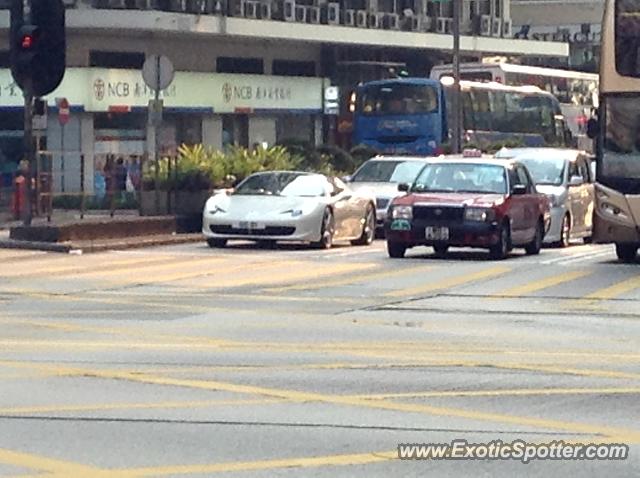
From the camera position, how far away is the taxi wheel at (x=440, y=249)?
26.6 metres

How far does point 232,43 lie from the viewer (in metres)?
61.9

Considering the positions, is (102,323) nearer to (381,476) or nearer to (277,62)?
(381,476)

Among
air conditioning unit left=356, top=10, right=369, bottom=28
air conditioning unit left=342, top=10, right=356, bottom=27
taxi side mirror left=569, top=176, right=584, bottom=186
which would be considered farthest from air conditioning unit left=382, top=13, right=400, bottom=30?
taxi side mirror left=569, top=176, right=584, bottom=186

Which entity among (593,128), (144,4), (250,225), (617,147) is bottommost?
(250,225)

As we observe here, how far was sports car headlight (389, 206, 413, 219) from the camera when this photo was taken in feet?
86.3

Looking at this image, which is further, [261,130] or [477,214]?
[261,130]

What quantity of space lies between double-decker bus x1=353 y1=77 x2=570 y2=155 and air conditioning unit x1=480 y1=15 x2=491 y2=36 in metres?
18.6

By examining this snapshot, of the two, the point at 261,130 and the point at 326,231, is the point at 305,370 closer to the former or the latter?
the point at 326,231

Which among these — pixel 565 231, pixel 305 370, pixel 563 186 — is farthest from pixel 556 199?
pixel 305 370

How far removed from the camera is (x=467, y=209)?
2620 cm

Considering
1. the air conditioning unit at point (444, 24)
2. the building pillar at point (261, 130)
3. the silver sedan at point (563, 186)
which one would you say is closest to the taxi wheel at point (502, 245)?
the silver sedan at point (563, 186)

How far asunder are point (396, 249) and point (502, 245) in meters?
1.60

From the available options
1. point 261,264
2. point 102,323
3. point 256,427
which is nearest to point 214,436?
point 256,427

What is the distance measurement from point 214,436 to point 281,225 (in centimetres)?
1889
